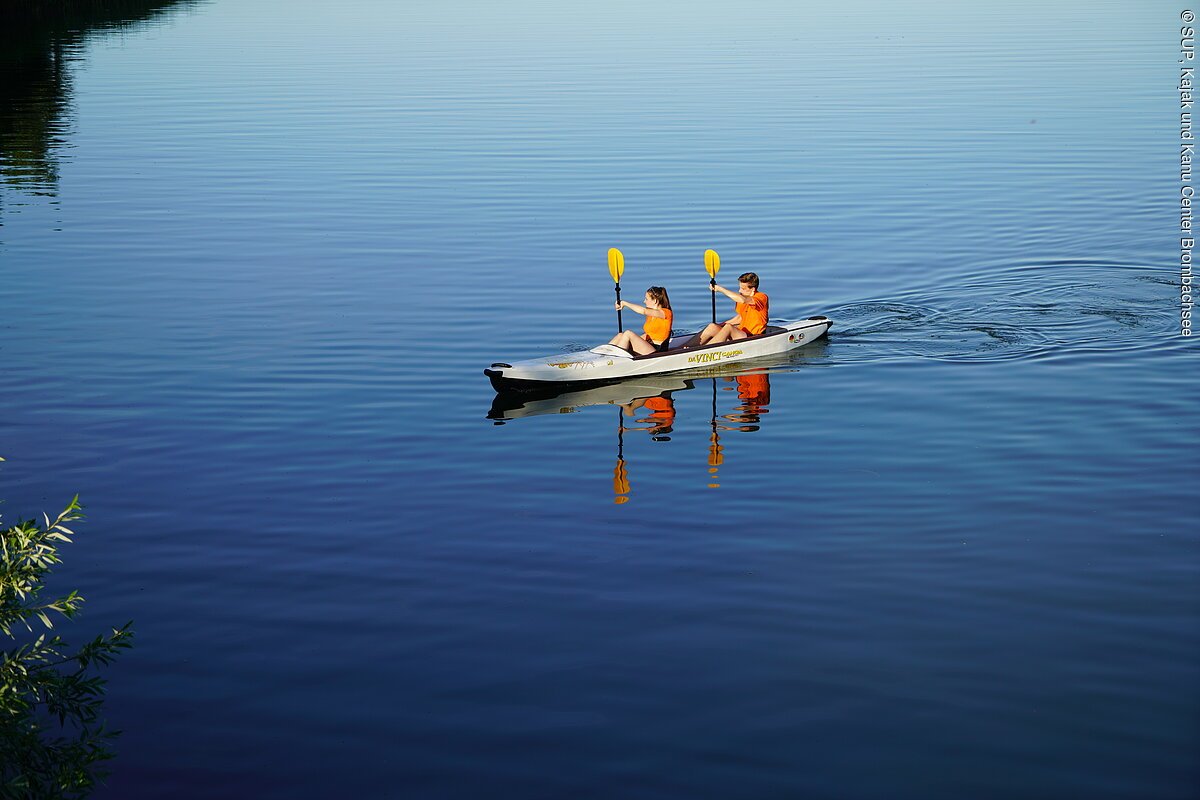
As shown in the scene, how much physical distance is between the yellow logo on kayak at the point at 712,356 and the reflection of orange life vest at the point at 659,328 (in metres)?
0.47

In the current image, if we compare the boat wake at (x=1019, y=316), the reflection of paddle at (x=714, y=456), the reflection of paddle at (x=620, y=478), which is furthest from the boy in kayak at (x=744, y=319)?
the reflection of paddle at (x=620, y=478)

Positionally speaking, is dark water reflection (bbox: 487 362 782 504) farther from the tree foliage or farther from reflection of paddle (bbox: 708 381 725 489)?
the tree foliage

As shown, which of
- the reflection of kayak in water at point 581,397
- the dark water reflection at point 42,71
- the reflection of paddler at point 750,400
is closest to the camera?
the reflection of paddler at point 750,400

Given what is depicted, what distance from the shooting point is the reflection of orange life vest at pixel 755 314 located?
18438mm

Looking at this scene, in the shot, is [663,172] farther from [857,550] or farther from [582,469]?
[857,550]

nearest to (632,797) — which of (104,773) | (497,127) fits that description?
(104,773)

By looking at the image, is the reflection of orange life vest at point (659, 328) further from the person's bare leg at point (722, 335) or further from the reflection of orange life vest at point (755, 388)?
the reflection of orange life vest at point (755, 388)

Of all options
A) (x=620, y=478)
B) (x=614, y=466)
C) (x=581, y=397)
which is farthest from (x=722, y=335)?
(x=620, y=478)

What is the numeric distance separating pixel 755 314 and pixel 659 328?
1.46m

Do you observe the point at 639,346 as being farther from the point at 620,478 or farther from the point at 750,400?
the point at 620,478

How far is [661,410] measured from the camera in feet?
54.7

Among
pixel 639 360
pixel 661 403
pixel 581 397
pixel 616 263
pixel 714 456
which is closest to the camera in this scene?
pixel 714 456

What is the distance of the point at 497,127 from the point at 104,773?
31454mm

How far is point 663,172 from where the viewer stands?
31.3 metres
